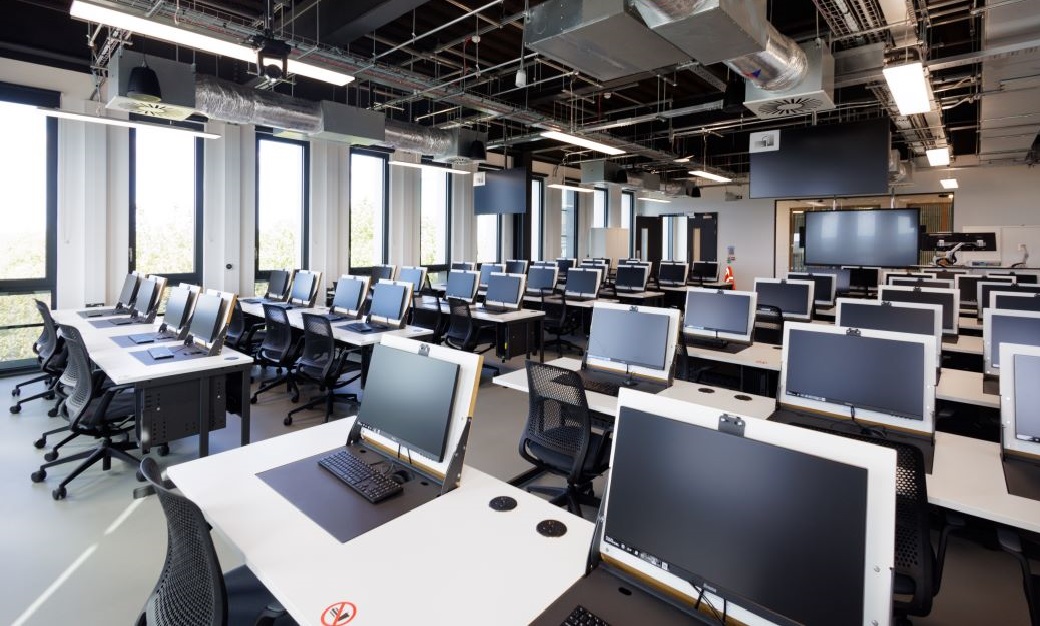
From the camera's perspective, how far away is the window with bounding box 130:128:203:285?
6695 millimetres

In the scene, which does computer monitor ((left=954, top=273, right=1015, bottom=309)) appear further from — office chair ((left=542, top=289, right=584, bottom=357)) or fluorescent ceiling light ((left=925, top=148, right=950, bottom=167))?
office chair ((left=542, top=289, right=584, bottom=357))

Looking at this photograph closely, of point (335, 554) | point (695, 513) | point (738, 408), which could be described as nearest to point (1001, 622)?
point (738, 408)

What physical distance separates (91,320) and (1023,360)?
7.22 m

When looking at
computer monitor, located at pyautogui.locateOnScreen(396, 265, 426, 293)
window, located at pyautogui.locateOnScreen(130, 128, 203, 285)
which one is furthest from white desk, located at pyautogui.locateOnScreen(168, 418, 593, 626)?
window, located at pyautogui.locateOnScreen(130, 128, 203, 285)

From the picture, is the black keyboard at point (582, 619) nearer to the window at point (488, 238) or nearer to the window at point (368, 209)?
the window at point (368, 209)

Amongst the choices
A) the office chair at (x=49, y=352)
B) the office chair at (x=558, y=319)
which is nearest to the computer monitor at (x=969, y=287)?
the office chair at (x=558, y=319)

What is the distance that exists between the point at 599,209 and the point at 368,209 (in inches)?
320

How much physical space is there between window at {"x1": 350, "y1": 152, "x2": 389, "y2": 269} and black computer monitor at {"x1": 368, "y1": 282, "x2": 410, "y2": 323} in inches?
158

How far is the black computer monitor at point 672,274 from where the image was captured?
10820 mm

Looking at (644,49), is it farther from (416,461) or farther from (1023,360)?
(416,461)

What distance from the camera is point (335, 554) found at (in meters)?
1.49

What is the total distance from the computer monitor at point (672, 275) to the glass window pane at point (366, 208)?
5741 mm

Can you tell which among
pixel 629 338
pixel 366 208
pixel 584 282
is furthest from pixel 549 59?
pixel 366 208

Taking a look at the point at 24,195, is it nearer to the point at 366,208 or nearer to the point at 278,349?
the point at 278,349
